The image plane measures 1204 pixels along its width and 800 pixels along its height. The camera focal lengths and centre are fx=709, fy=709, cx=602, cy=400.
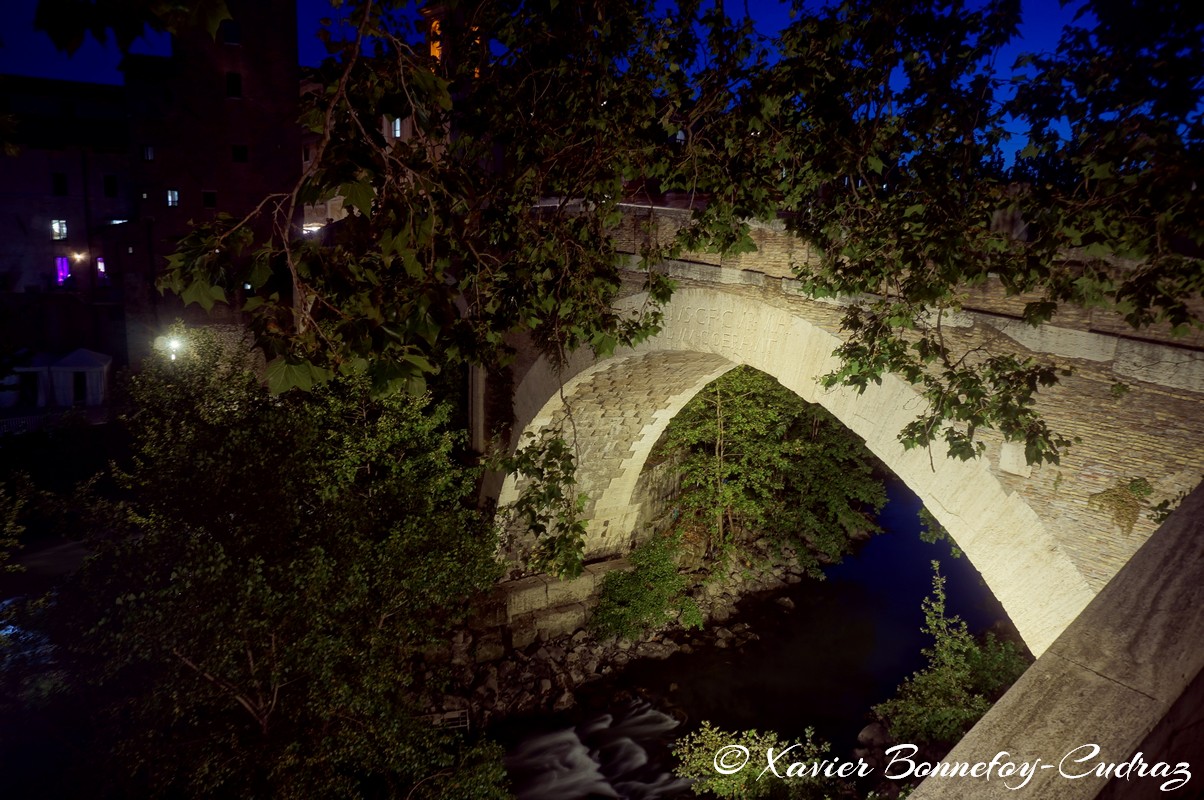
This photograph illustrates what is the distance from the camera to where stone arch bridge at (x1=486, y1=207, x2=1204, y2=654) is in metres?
3.82

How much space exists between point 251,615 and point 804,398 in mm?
4623

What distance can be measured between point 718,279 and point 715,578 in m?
7.31

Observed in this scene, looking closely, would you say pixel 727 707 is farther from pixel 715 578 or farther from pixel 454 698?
pixel 454 698

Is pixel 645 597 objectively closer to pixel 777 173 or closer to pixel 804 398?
pixel 804 398

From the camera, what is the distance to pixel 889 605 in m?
12.8

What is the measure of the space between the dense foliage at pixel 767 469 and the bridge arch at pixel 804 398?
3.46 ft

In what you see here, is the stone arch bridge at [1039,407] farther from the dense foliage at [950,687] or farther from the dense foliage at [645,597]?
the dense foliage at [645,597]

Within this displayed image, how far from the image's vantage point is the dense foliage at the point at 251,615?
16.3 feet

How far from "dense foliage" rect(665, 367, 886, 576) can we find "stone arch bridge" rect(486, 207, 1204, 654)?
4.74m

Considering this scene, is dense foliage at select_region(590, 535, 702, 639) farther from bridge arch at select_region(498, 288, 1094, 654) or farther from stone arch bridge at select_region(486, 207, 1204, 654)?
stone arch bridge at select_region(486, 207, 1204, 654)

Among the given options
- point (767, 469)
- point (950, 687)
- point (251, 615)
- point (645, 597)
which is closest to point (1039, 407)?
point (950, 687)

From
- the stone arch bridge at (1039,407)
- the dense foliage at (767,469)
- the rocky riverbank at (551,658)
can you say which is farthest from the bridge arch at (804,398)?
the rocky riverbank at (551,658)

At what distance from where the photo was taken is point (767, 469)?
12078mm

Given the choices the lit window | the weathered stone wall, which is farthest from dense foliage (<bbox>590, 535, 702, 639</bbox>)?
the lit window
